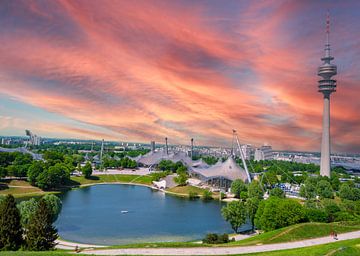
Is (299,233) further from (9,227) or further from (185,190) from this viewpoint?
(185,190)

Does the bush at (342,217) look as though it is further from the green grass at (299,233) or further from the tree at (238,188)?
the tree at (238,188)

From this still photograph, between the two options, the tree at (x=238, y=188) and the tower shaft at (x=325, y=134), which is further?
the tower shaft at (x=325, y=134)

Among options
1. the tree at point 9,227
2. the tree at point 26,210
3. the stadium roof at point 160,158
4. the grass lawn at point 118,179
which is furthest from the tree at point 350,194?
the tree at point 9,227

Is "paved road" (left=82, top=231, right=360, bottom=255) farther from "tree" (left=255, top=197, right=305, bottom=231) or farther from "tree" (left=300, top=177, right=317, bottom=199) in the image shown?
"tree" (left=300, top=177, right=317, bottom=199)

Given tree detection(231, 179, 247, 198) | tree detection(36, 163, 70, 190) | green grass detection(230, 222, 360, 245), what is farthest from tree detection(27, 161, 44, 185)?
green grass detection(230, 222, 360, 245)

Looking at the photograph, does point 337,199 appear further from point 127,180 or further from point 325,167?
point 127,180

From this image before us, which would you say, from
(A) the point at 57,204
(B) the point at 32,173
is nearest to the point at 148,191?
(B) the point at 32,173
